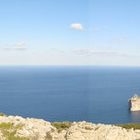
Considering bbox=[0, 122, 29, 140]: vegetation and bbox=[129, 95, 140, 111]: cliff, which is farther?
bbox=[129, 95, 140, 111]: cliff

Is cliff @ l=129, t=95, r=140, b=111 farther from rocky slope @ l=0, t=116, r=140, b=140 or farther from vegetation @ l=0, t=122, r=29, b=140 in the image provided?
vegetation @ l=0, t=122, r=29, b=140

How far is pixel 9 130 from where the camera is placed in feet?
100

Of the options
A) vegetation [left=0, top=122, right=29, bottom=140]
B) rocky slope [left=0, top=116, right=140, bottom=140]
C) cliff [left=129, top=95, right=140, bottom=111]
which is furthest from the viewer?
cliff [left=129, top=95, right=140, bottom=111]

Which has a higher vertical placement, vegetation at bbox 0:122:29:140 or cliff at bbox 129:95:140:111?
cliff at bbox 129:95:140:111

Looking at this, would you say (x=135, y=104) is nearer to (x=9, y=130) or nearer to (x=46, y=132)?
(x=46, y=132)

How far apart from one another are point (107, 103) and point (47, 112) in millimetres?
39436

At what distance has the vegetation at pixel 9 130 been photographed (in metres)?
29.6

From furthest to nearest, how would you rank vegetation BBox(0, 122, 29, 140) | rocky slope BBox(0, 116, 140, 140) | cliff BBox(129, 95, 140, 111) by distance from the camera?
cliff BBox(129, 95, 140, 111) → rocky slope BBox(0, 116, 140, 140) → vegetation BBox(0, 122, 29, 140)

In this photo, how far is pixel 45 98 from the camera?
173500 millimetres

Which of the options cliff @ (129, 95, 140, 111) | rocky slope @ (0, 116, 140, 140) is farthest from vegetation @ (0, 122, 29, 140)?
cliff @ (129, 95, 140, 111)

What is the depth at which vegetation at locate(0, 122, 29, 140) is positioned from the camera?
1165 inches

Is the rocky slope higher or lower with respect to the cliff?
lower

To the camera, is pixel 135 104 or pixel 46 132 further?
pixel 135 104

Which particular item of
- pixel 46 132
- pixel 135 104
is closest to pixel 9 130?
pixel 46 132
